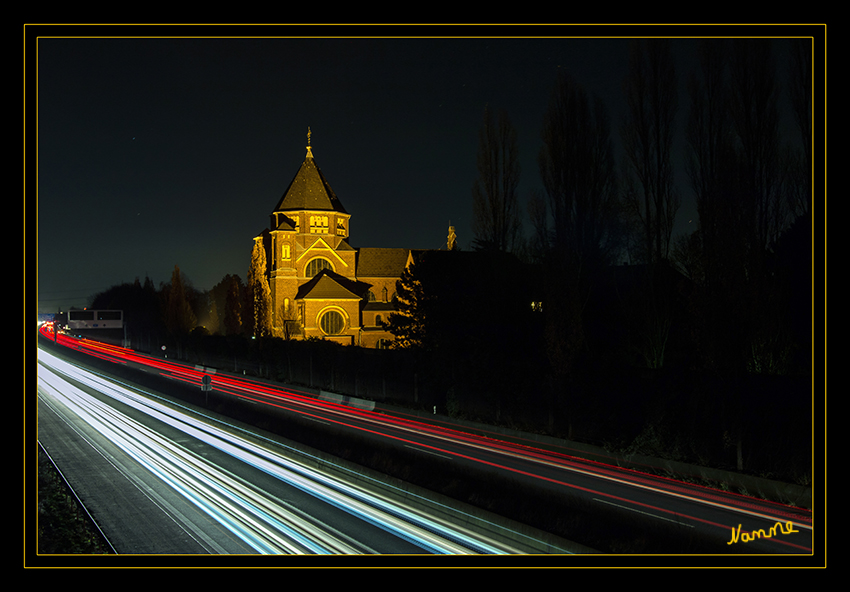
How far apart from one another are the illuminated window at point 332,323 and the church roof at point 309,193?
17.4 metres

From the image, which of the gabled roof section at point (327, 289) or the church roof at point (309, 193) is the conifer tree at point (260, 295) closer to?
the gabled roof section at point (327, 289)

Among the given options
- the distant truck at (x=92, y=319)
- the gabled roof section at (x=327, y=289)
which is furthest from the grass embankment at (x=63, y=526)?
the gabled roof section at (x=327, y=289)

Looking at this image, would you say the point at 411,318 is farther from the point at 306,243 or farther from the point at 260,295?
the point at 306,243

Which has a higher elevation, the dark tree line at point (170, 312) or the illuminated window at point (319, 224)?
the illuminated window at point (319, 224)

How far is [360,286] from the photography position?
75438 mm

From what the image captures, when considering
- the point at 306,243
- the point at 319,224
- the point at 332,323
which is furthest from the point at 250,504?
the point at 319,224

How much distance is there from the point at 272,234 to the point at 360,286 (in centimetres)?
1317

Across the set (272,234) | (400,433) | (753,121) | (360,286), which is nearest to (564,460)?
(400,433)

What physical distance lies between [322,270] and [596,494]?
62026 millimetres

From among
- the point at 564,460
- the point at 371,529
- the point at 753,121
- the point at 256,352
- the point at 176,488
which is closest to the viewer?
the point at 371,529

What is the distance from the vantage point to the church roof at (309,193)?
78.9 m

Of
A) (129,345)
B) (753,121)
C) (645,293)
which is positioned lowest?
(129,345)
